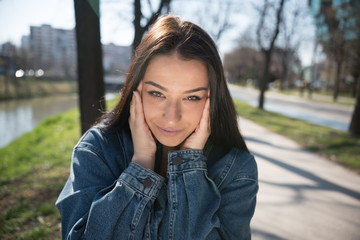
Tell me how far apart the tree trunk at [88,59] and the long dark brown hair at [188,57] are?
1466 millimetres

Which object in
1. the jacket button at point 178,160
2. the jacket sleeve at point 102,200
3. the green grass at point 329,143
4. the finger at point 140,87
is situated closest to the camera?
the jacket sleeve at point 102,200

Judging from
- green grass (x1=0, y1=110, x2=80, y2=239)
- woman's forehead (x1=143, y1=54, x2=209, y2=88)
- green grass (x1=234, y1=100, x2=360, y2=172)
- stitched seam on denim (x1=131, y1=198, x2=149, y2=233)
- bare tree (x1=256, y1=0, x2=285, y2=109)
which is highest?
bare tree (x1=256, y1=0, x2=285, y2=109)

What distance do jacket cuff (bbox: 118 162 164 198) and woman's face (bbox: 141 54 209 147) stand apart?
0.22m

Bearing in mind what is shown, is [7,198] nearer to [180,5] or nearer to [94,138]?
[94,138]

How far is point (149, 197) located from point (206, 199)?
292 mm

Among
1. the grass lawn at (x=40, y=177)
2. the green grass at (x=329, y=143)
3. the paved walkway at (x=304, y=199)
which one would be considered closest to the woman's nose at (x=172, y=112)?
the paved walkway at (x=304, y=199)

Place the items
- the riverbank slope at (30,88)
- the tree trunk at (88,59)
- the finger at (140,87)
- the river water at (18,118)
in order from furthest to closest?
1. the riverbank slope at (30,88)
2. the river water at (18,118)
3. the tree trunk at (88,59)
4. the finger at (140,87)

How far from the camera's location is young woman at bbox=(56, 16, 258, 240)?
1182mm

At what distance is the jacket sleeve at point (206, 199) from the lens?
3.92ft

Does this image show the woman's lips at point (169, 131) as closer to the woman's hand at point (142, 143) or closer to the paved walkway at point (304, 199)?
the woman's hand at point (142, 143)

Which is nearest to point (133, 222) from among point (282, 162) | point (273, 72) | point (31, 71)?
point (31, 71)

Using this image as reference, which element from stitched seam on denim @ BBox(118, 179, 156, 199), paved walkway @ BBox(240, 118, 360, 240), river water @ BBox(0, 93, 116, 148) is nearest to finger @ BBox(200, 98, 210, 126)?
stitched seam on denim @ BBox(118, 179, 156, 199)

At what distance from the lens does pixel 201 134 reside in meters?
1.42

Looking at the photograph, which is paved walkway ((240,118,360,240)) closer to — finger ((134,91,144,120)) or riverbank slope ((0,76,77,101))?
finger ((134,91,144,120))
